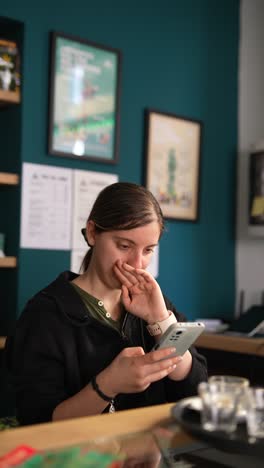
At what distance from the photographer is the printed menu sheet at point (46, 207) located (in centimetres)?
308

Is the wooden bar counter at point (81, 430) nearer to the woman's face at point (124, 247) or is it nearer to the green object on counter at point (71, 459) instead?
the green object on counter at point (71, 459)

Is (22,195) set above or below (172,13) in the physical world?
below

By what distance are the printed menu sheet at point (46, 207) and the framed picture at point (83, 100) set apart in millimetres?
120

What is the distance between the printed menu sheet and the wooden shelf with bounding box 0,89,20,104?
28 cm

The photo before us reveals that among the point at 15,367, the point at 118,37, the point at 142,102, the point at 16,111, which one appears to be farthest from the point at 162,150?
the point at 15,367

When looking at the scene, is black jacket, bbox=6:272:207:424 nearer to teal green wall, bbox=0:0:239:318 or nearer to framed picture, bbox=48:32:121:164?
teal green wall, bbox=0:0:239:318

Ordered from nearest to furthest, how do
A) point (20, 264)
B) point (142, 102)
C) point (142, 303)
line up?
point (142, 303) → point (20, 264) → point (142, 102)

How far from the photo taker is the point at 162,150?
12.2ft

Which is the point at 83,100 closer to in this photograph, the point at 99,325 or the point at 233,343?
the point at 233,343

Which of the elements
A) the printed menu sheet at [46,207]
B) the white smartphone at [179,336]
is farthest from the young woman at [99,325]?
the printed menu sheet at [46,207]

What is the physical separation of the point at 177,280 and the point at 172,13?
1445 mm

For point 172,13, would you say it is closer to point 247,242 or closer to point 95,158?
→ point 95,158

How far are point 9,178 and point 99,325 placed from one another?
1.40 meters

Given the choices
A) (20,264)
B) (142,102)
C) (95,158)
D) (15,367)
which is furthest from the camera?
(142,102)
